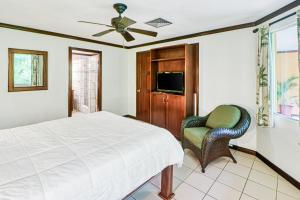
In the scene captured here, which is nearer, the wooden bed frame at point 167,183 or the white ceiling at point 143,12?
the wooden bed frame at point 167,183

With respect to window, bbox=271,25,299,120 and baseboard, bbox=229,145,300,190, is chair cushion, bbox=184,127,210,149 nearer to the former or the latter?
baseboard, bbox=229,145,300,190

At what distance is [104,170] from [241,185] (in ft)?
6.26

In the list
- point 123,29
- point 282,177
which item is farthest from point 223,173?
point 123,29

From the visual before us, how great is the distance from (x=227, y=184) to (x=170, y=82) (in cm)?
243

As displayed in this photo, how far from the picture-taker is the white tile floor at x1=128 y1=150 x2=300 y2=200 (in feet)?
6.63

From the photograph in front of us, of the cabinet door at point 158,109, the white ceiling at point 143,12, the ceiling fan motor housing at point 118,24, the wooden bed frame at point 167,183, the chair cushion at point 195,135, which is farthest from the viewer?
the cabinet door at point 158,109

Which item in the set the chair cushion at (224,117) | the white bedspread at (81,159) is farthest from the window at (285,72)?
the white bedspread at (81,159)

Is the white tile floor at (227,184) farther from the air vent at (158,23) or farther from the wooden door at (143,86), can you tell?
the air vent at (158,23)

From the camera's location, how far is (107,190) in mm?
1248

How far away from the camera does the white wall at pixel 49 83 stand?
127 inches

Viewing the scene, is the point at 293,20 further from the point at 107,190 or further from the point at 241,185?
the point at 107,190

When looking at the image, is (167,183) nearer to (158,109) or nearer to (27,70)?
(158,109)

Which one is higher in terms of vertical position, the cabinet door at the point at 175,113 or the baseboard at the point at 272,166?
the cabinet door at the point at 175,113

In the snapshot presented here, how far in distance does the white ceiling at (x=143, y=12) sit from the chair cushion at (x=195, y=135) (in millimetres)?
1875
